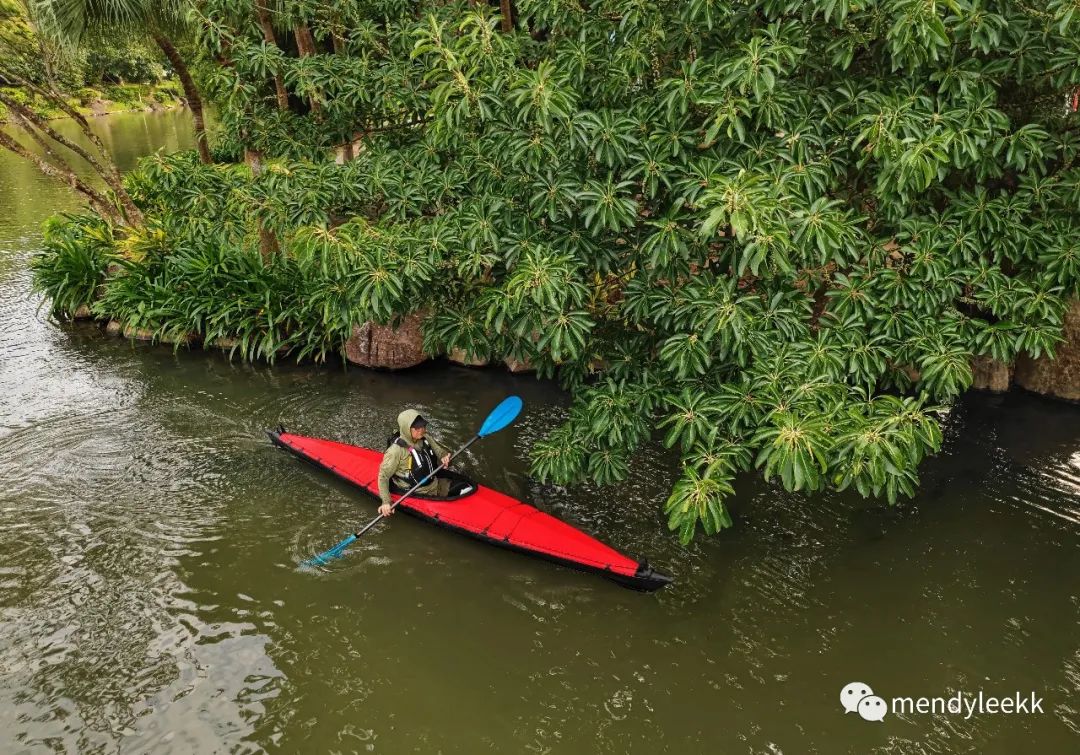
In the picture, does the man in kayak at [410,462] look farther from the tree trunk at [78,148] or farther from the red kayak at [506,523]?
the tree trunk at [78,148]

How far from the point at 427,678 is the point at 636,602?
168 cm

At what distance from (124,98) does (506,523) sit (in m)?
41.1

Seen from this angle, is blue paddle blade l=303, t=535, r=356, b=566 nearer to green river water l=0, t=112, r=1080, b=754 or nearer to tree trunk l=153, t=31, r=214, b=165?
green river water l=0, t=112, r=1080, b=754

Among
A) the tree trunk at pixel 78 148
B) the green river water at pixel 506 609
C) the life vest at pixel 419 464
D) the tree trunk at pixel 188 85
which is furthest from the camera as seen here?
the tree trunk at pixel 78 148

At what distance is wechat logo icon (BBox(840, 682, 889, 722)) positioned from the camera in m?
4.99

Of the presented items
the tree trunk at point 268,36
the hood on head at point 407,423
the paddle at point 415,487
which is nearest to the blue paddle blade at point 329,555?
the paddle at point 415,487

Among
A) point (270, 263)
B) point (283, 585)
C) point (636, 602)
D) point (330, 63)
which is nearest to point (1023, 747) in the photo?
point (636, 602)

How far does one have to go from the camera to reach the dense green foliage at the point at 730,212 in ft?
14.4

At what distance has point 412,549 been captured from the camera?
6.67 m

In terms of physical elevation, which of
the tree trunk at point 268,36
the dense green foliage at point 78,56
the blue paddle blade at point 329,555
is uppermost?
the dense green foliage at point 78,56

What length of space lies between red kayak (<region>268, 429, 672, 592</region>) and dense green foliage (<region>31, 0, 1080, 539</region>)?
62 centimetres

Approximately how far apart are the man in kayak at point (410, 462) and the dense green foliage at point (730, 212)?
103 cm

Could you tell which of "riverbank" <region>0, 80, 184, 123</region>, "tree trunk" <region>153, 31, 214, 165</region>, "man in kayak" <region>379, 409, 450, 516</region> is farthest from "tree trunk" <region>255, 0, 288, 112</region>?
"riverbank" <region>0, 80, 184, 123</region>

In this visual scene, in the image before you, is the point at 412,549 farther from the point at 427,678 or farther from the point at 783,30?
the point at 783,30
